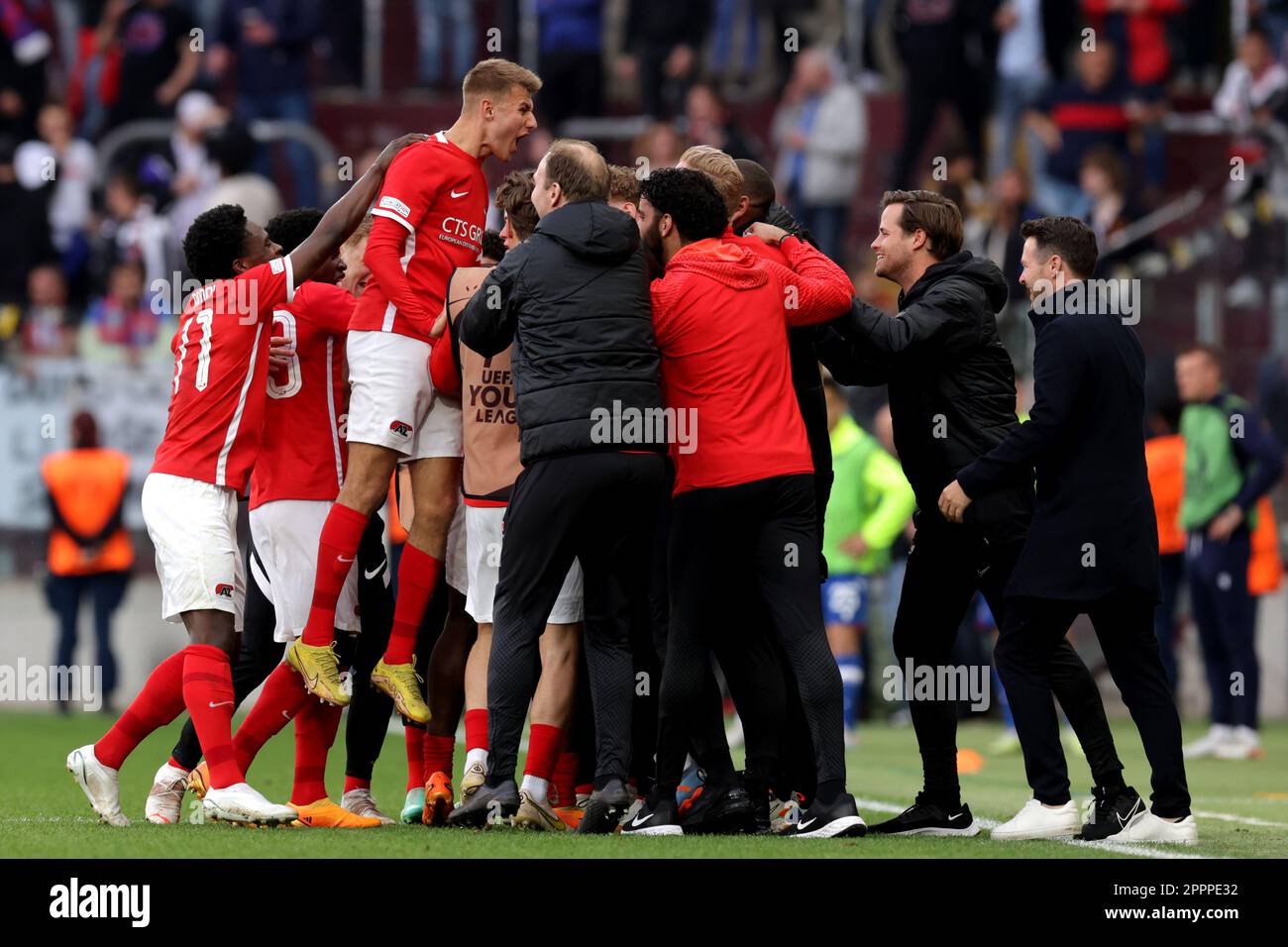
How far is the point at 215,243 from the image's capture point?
7859 mm

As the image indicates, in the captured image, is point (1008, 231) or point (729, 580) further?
point (1008, 231)

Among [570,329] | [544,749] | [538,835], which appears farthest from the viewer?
[544,749]

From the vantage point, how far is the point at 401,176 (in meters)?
7.48

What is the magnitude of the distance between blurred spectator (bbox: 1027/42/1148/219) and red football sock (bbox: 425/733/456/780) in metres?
10.5

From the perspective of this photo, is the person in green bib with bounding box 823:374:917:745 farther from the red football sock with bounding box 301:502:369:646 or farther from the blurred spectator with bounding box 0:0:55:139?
the blurred spectator with bounding box 0:0:55:139

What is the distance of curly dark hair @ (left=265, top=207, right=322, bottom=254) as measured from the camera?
840 centimetres

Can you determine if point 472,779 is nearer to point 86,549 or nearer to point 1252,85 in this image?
point 86,549

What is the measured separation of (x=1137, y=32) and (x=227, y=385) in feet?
41.7

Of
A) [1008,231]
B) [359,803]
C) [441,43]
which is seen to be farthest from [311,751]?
[441,43]

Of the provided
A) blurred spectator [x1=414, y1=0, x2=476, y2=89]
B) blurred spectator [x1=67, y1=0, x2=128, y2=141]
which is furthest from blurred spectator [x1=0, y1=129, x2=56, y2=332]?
blurred spectator [x1=414, y1=0, x2=476, y2=89]

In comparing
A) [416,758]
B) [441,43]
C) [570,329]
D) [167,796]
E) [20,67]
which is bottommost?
[167,796]

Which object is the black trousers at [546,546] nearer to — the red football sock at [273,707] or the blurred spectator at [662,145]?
the red football sock at [273,707]
